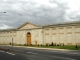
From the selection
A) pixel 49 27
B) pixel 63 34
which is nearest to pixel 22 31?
pixel 49 27

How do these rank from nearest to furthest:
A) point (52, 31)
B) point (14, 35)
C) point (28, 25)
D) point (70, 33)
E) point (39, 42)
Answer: point (70, 33) < point (52, 31) < point (39, 42) < point (28, 25) < point (14, 35)

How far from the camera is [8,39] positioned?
278 ft

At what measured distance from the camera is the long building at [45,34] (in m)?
56.3

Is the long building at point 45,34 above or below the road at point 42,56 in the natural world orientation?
above

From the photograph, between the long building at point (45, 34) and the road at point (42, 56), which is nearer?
the road at point (42, 56)

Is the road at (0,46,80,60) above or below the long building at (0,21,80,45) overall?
below

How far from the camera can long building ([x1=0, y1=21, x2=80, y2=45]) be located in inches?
2216

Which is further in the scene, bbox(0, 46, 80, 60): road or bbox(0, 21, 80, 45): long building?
bbox(0, 21, 80, 45): long building

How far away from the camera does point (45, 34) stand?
65312 millimetres

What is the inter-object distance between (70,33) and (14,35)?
104ft

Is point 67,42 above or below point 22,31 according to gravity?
below

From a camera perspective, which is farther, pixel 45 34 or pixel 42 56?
pixel 45 34

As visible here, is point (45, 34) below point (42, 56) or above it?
above

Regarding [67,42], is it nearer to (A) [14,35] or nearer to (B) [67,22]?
(B) [67,22]
